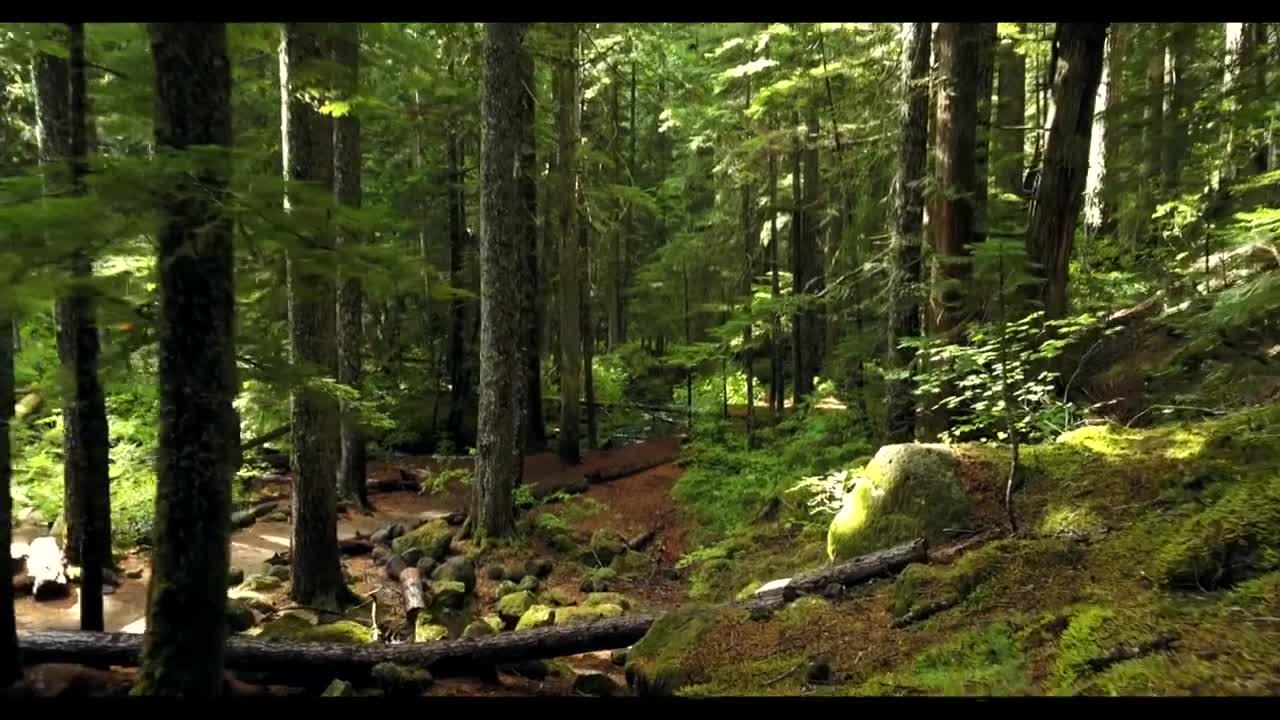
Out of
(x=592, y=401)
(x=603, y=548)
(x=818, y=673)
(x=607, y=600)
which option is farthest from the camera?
(x=592, y=401)

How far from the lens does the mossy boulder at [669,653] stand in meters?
5.33

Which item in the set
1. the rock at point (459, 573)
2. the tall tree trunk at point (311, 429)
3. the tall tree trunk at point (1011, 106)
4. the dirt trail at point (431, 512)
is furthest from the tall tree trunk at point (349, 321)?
the tall tree trunk at point (1011, 106)

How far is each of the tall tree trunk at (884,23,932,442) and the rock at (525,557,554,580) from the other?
19.7ft

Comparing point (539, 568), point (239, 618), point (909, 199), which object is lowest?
point (539, 568)

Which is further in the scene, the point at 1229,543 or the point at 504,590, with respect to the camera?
the point at 504,590

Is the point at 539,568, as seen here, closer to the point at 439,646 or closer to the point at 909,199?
the point at 439,646

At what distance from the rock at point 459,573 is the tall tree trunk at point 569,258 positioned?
785 cm

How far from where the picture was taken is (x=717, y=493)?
1503 cm

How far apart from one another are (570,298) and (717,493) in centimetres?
624

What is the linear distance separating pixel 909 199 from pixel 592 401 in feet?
38.5

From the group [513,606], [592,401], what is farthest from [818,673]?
[592,401]

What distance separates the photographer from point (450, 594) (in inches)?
365

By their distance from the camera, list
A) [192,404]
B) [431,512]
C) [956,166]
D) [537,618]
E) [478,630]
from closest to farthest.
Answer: [192,404] → [478,630] → [537,618] → [956,166] → [431,512]

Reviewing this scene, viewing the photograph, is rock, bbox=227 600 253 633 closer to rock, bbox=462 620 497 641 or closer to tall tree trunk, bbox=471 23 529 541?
rock, bbox=462 620 497 641
